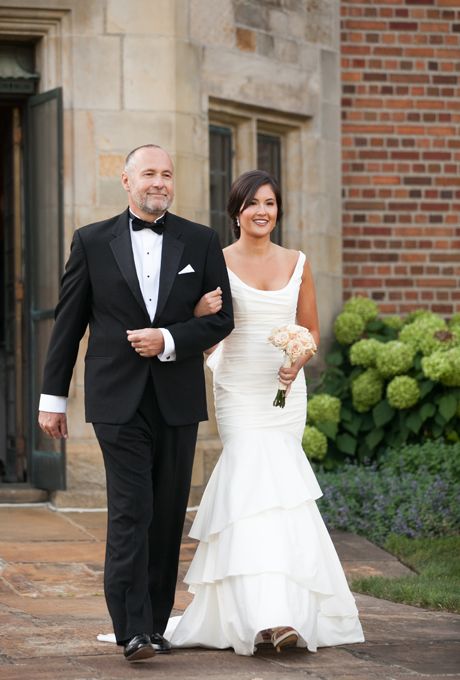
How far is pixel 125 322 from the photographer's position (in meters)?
5.07

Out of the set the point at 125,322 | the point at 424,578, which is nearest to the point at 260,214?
the point at 125,322

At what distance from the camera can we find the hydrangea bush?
9.52 metres

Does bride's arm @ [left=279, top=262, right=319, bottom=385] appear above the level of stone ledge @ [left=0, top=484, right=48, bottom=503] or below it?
above

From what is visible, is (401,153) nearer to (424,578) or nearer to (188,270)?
(424,578)

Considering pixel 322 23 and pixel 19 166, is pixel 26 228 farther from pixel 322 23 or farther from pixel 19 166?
pixel 322 23

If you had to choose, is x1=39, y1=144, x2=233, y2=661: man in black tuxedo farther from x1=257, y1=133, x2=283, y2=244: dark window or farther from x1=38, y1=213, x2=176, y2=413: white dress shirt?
x1=257, y1=133, x2=283, y2=244: dark window

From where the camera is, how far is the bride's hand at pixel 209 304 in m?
5.18

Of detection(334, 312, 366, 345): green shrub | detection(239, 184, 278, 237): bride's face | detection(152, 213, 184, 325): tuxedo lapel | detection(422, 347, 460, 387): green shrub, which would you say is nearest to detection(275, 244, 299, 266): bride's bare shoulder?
detection(239, 184, 278, 237): bride's face

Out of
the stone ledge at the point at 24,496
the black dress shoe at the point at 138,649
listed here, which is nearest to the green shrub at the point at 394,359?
the stone ledge at the point at 24,496

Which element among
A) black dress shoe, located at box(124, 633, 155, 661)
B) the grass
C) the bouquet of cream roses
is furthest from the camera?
the grass

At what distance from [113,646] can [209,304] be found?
1300 millimetres

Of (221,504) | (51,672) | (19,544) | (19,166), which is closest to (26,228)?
(19,166)

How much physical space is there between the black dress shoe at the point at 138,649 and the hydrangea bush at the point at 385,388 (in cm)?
482

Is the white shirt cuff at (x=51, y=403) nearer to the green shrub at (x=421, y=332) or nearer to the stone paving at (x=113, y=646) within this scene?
the stone paving at (x=113, y=646)
